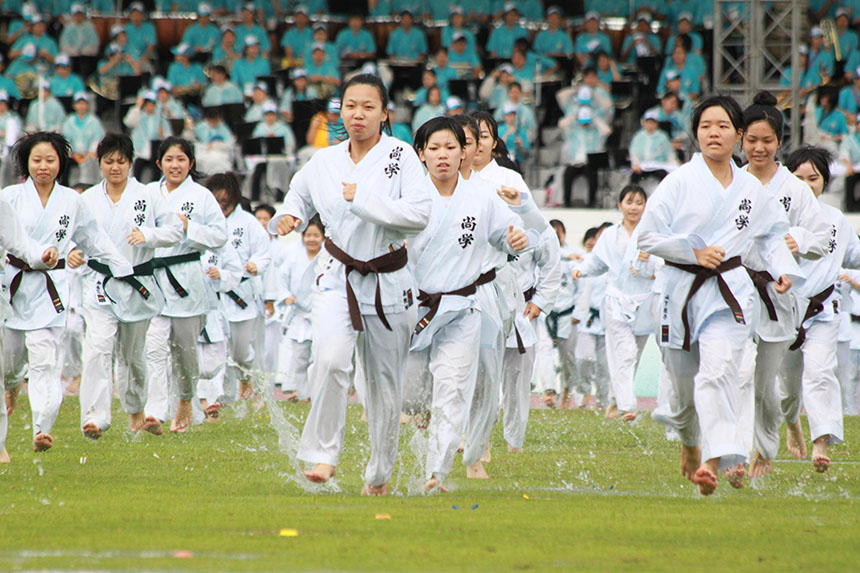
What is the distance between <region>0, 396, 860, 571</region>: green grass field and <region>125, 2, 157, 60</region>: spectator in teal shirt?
46.0 ft

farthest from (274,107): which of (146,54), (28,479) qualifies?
(28,479)

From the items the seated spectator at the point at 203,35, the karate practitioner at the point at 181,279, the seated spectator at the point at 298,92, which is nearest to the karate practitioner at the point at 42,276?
the karate practitioner at the point at 181,279

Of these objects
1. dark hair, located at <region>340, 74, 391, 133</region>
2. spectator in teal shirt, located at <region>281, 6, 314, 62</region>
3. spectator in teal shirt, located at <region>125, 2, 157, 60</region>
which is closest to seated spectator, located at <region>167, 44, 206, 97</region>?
spectator in teal shirt, located at <region>125, 2, 157, 60</region>

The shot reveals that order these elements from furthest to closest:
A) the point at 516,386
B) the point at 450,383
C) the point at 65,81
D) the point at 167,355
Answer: the point at 65,81
the point at 167,355
the point at 516,386
the point at 450,383

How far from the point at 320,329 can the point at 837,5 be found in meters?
18.5

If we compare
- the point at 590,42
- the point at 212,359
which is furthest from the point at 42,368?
the point at 590,42

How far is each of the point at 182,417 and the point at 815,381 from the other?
5083 millimetres

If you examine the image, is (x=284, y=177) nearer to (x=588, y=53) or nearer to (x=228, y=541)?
(x=588, y=53)

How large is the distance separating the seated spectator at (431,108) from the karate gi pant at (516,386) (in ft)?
36.2

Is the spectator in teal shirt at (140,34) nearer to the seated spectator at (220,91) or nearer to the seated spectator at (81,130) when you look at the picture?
the seated spectator at (220,91)

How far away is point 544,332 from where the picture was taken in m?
16.4

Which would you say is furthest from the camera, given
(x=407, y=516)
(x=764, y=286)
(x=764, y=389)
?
(x=764, y=389)

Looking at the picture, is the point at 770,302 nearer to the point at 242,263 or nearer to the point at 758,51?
the point at 242,263

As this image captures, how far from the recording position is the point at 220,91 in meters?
21.4
